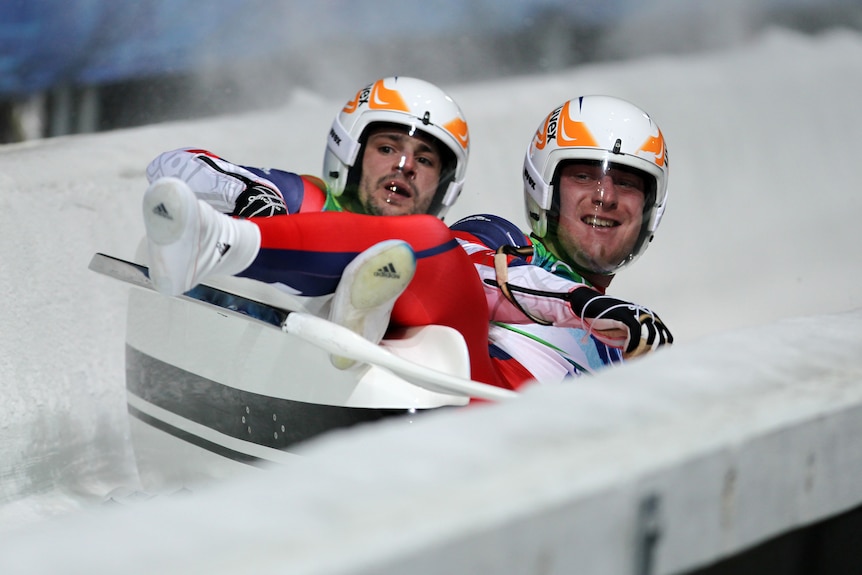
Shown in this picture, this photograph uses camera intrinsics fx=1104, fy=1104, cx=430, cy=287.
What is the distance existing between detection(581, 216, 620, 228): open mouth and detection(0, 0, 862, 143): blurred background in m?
2.65

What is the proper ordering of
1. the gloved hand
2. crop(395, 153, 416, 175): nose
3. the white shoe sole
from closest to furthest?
the white shoe sole
the gloved hand
crop(395, 153, 416, 175): nose

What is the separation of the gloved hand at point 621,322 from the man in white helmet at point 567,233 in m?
0.05

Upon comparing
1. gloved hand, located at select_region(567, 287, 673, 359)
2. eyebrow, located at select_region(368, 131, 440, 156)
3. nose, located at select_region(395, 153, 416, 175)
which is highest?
eyebrow, located at select_region(368, 131, 440, 156)

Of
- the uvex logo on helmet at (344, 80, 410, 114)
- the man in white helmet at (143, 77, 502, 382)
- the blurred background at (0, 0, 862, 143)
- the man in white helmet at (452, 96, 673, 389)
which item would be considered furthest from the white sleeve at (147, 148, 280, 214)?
the blurred background at (0, 0, 862, 143)

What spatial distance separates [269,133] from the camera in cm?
382

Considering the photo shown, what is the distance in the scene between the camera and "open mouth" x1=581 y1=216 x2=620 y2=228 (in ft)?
8.26

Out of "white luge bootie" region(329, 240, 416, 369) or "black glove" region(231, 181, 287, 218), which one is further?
"black glove" region(231, 181, 287, 218)

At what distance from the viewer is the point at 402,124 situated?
268cm

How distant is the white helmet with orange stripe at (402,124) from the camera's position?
8.75 feet

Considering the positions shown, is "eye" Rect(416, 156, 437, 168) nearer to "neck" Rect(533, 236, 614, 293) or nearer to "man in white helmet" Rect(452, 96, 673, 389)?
"man in white helmet" Rect(452, 96, 673, 389)

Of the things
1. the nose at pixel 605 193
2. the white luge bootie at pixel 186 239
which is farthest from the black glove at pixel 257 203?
the nose at pixel 605 193

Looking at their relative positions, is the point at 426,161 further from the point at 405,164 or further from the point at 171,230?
the point at 171,230

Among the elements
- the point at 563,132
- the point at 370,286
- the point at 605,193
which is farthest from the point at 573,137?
the point at 370,286

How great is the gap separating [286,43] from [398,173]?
3009mm
